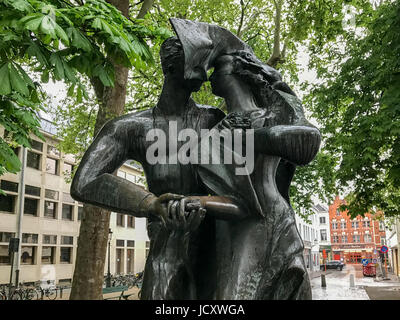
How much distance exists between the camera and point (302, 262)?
1662mm

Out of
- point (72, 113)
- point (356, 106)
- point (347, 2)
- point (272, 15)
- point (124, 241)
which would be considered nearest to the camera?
point (347, 2)

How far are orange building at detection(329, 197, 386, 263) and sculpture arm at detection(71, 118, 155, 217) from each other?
291 feet

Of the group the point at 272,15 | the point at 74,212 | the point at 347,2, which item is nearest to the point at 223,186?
the point at 347,2

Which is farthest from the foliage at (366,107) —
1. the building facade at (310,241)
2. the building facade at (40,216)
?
the building facade at (310,241)

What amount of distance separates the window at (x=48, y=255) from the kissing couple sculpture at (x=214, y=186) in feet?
95.4

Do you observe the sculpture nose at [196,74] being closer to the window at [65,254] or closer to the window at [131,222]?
the window at [65,254]

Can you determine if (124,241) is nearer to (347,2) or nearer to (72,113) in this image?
(72,113)

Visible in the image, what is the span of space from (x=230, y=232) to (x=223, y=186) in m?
0.19

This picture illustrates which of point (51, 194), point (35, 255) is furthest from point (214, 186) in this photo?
point (51, 194)

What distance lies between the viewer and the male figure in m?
1.62

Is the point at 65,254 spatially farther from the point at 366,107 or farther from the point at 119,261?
the point at 366,107

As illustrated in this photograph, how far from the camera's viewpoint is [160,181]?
177 cm

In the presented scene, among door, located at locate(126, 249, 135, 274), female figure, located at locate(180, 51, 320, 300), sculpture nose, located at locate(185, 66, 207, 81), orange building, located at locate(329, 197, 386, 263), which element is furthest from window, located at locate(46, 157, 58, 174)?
orange building, located at locate(329, 197, 386, 263)

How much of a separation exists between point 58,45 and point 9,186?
80.3 feet
